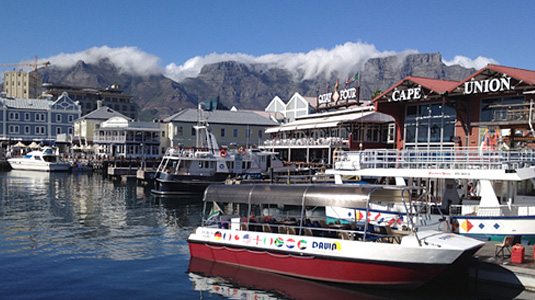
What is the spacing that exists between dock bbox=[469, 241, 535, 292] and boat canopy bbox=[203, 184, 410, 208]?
335cm

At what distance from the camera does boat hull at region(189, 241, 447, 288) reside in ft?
52.2

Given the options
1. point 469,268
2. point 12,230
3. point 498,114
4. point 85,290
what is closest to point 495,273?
point 469,268

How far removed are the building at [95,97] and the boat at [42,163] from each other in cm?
8051

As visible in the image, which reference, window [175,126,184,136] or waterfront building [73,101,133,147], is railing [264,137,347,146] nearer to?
window [175,126,184,136]

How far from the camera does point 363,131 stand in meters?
54.2

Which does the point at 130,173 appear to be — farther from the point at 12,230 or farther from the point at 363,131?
the point at 12,230

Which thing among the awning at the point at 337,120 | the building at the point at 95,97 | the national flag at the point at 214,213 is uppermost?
the building at the point at 95,97

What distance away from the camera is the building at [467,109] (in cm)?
→ 2794

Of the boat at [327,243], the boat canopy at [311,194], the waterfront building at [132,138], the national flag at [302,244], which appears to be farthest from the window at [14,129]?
the national flag at [302,244]

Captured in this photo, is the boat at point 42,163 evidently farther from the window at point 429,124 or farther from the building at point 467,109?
the window at point 429,124

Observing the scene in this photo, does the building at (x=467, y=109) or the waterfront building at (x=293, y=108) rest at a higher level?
the waterfront building at (x=293, y=108)

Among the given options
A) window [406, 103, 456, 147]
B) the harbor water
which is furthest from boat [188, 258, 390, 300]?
window [406, 103, 456, 147]

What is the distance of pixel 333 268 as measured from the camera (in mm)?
16984

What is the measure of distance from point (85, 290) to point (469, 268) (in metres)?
13.3
